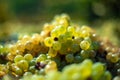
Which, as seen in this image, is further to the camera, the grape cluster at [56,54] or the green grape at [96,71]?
the grape cluster at [56,54]

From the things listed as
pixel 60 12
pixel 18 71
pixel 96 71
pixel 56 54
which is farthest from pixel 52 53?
pixel 60 12

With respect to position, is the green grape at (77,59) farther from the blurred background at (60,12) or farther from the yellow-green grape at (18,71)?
the blurred background at (60,12)

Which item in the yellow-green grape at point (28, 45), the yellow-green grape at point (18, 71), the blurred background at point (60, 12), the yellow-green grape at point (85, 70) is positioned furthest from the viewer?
the blurred background at point (60, 12)

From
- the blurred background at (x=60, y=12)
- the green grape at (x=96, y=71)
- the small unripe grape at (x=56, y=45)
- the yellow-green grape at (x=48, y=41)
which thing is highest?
the blurred background at (x=60, y=12)

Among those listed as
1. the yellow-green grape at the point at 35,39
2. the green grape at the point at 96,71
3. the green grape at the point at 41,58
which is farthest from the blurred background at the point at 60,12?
the green grape at the point at 96,71

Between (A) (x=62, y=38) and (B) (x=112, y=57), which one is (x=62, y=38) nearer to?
(A) (x=62, y=38)

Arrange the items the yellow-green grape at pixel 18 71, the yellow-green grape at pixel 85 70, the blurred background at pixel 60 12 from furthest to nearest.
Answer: the blurred background at pixel 60 12, the yellow-green grape at pixel 18 71, the yellow-green grape at pixel 85 70

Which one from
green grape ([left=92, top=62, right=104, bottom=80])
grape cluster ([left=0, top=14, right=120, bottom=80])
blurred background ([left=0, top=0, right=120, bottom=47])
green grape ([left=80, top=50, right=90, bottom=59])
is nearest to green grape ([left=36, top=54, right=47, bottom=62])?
grape cluster ([left=0, top=14, right=120, bottom=80])

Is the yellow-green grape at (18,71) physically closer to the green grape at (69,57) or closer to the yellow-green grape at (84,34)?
the green grape at (69,57)

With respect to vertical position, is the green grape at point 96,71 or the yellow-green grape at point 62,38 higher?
the yellow-green grape at point 62,38

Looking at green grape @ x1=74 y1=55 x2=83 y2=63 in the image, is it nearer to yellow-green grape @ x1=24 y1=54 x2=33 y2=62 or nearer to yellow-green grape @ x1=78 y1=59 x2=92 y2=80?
yellow-green grape @ x1=24 y1=54 x2=33 y2=62
